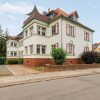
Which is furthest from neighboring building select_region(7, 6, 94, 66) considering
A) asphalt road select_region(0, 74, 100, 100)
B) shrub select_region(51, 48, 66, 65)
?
asphalt road select_region(0, 74, 100, 100)

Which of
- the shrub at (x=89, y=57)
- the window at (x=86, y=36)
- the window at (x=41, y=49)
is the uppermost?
Answer: the window at (x=86, y=36)

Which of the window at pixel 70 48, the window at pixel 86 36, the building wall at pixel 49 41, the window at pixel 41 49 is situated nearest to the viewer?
the building wall at pixel 49 41

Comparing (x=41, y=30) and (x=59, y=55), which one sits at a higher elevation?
(x=41, y=30)

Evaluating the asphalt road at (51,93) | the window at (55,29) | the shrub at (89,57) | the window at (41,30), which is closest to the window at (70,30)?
the window at (55,29)

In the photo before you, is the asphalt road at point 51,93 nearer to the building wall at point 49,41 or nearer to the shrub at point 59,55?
the shrub at point 59,55

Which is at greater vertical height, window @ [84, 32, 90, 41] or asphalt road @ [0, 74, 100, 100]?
window @ [84, 32, 90, 41]

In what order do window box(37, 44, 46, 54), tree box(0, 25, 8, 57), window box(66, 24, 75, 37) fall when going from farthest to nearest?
tree box(0, 25, 8, 57) → window box(66, 24, 75, 37) → window box(37, 44, 46, 54)

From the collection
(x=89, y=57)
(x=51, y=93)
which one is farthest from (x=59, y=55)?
(x=51, y=93)

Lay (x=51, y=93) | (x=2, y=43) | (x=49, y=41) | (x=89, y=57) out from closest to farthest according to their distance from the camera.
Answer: (x=51, y=93)
(x=89, y=57)
(x=49, y=41)
(x=2, y=43)

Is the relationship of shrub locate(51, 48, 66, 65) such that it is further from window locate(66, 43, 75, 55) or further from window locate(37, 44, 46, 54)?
window locate(66, 43, 75, 55)

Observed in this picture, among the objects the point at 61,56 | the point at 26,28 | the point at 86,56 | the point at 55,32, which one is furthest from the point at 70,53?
the point at 26,28

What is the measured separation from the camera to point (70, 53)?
2633cm

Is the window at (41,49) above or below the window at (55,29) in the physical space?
below

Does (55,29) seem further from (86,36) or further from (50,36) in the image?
(86,36)
